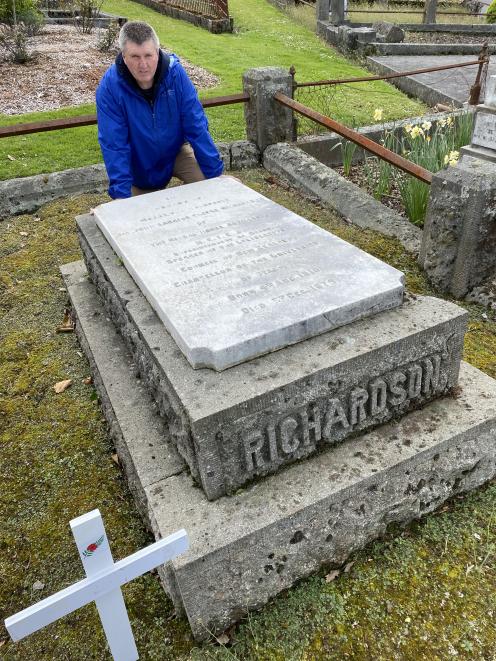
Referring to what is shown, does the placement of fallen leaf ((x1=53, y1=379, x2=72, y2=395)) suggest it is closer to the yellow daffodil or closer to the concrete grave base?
the concrete grave base

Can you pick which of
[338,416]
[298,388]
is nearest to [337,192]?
[338,416]

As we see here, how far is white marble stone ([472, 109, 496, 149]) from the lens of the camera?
4.30m

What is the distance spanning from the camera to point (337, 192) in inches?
195

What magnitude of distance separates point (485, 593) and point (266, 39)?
15089 millimetres

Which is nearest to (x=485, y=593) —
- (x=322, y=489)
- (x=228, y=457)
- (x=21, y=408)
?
(x=322, y=489)

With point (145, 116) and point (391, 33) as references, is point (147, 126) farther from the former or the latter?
point (391, 33)

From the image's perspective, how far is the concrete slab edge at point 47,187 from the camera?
17.4 ft

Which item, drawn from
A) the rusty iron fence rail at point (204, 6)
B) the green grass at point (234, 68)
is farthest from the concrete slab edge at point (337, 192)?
the rusty iron fence rail at point (204, 6)

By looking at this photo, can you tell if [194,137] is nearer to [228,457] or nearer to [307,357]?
[307,357]

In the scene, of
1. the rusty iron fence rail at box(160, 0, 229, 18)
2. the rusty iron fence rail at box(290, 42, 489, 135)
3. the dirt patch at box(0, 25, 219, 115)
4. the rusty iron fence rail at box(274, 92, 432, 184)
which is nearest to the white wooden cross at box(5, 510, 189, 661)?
the rusty iron fence rail at box(274, 92, 432, 184)

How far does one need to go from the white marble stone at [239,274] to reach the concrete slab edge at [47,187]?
2500 millimetres

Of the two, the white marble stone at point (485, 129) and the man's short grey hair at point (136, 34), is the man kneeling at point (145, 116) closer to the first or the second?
the man's short grey hair at point (136, 34)

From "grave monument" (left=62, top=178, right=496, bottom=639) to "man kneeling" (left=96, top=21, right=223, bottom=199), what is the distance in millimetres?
1264

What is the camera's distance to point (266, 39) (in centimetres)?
1432
